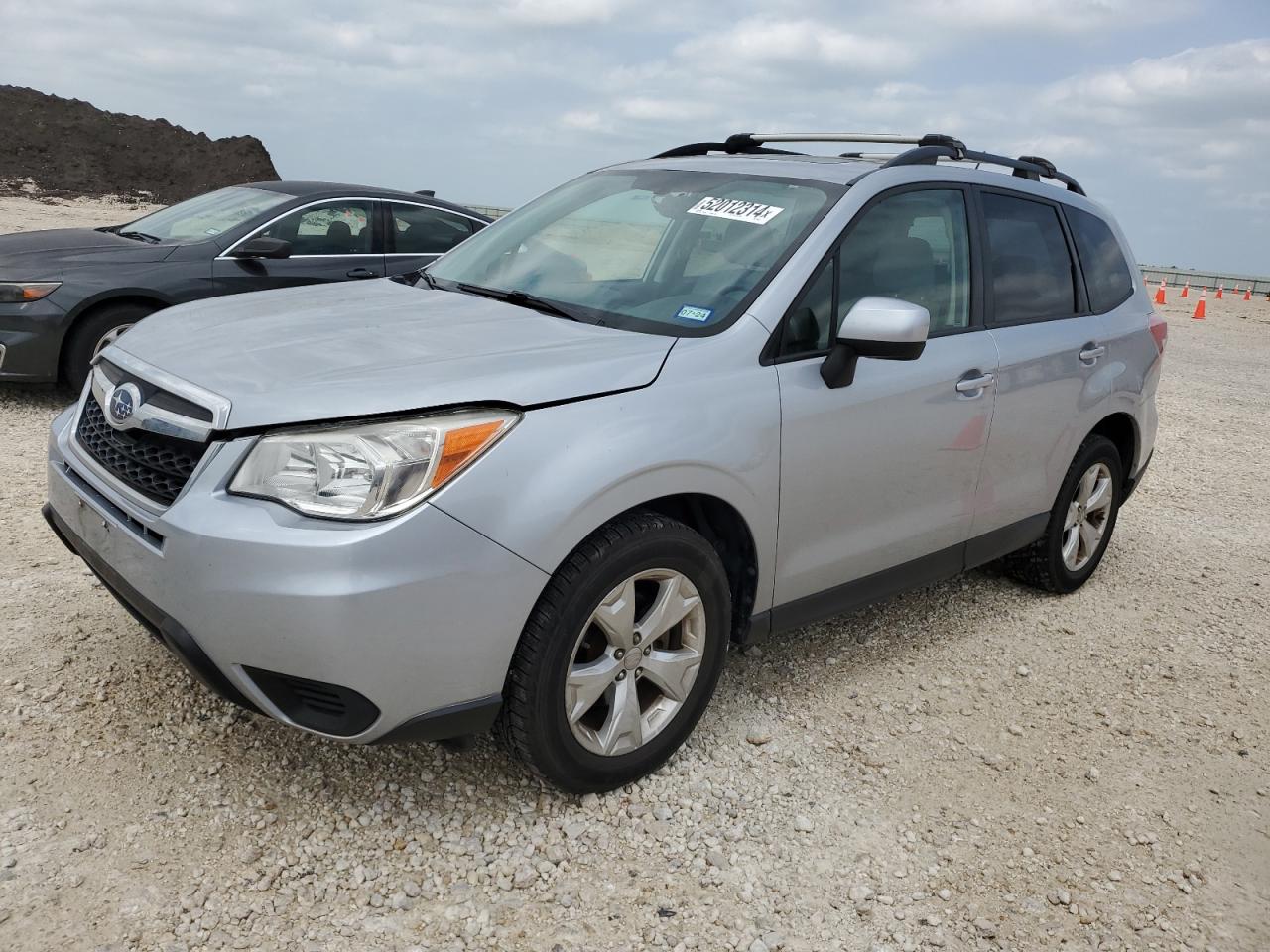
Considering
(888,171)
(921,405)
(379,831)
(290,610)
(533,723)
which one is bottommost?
(379,831)

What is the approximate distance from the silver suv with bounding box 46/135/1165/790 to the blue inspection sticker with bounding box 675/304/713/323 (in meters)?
0.02

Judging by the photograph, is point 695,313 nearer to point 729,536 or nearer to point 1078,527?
point 729,536

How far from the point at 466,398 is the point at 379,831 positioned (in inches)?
48.1

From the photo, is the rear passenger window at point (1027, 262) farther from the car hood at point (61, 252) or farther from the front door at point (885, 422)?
the car hood at point (61, 252)

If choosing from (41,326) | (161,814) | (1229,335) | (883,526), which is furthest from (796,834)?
(1229,335)

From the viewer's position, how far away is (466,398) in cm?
267

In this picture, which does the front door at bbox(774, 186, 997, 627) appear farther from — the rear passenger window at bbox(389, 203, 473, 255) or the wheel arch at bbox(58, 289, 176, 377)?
the wheel arch at bbox(58, 289, 176, 377)

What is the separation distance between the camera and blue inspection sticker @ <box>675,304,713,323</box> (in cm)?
329

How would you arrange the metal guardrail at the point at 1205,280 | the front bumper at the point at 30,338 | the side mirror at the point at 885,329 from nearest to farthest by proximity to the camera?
the side mirror at the point at 885,329 → the front bumper at the point at 30,338 → the metal guardrail at the point at 1205,280

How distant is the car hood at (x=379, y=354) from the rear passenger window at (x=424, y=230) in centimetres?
461

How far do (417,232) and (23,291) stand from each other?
265cm

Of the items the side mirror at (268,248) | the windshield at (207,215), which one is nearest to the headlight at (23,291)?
the windshield at (207,215)

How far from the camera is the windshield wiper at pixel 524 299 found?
11.2ft

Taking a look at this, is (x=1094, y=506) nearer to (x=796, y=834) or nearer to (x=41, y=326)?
(x=796, y=834)
